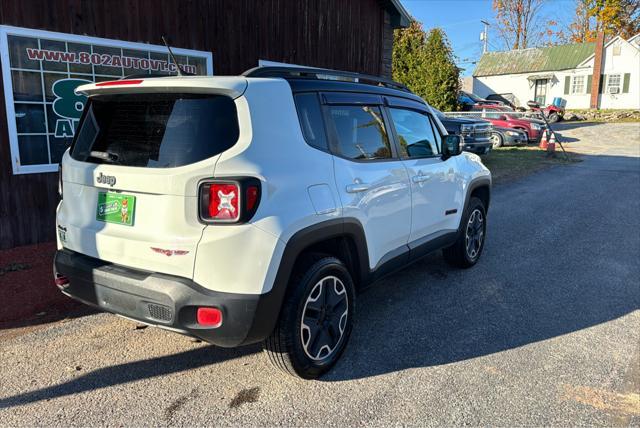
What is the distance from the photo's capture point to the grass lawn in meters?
13.4

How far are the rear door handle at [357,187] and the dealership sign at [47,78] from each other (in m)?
4.64

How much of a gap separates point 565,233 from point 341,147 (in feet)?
17.1

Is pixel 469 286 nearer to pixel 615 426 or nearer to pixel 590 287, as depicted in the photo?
pixel 590 287

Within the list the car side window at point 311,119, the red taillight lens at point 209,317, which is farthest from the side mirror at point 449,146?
the red taillight lens at point 209,317

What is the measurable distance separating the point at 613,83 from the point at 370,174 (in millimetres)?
40384

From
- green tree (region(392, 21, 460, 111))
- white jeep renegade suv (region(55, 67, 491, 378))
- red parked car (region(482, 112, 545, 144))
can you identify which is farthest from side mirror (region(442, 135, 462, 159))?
red parked car (region(482, 112, 545, 144))

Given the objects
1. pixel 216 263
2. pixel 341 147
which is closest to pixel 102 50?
pixel 341 147

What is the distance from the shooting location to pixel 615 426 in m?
2.84

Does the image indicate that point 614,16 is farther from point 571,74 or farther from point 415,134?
point 415,134

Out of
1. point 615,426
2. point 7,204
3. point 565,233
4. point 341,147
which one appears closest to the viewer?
point 615,426

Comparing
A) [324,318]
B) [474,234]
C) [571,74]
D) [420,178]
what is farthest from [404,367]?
[571,74]

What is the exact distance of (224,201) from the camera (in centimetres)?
265

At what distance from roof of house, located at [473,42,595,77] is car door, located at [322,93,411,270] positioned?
40903 mm

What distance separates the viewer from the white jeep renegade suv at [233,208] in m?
2.68
